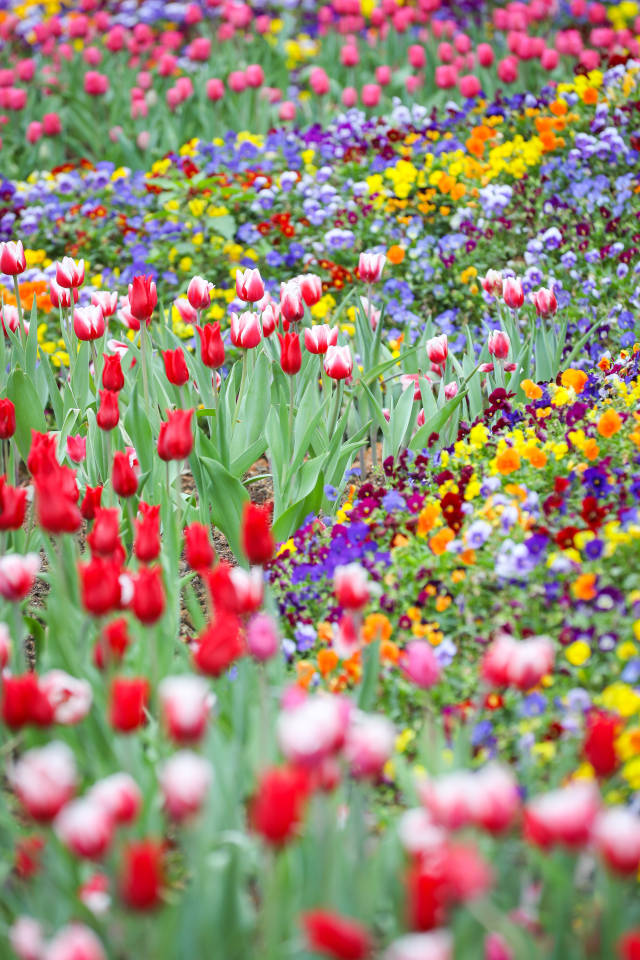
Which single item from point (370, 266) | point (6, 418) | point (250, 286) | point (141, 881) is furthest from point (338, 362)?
point (141, 881)

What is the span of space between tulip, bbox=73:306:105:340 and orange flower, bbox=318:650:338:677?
135 cm

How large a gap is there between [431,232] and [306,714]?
3826 mm

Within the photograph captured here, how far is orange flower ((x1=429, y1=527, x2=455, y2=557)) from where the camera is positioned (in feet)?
7.34

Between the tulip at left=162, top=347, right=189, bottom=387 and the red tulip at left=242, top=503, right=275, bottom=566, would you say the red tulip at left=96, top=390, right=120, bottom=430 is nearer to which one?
the tulip at left=162, top=347, right=189, bottom=387

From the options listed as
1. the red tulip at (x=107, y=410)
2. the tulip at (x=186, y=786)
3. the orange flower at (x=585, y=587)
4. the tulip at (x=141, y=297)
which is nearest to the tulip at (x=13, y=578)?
the tulip at (x=186, y=786)

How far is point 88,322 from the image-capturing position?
9.43ft

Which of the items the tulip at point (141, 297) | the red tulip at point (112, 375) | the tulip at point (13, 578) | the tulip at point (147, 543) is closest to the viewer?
the tulip at point (13, 578)

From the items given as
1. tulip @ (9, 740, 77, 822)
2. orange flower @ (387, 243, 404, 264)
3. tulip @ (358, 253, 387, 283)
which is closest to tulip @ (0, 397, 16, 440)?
tulip @ (358, 253, 387, 283)

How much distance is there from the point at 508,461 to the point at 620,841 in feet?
4.41

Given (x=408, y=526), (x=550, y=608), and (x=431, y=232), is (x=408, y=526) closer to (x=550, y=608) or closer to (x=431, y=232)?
(x=550, y=608)

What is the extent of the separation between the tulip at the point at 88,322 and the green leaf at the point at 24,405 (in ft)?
0.87

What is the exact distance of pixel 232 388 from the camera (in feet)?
10.8

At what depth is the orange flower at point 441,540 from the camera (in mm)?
2238

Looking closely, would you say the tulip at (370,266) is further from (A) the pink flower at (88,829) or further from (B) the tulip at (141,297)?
(A) the pink flower at (88,829)
